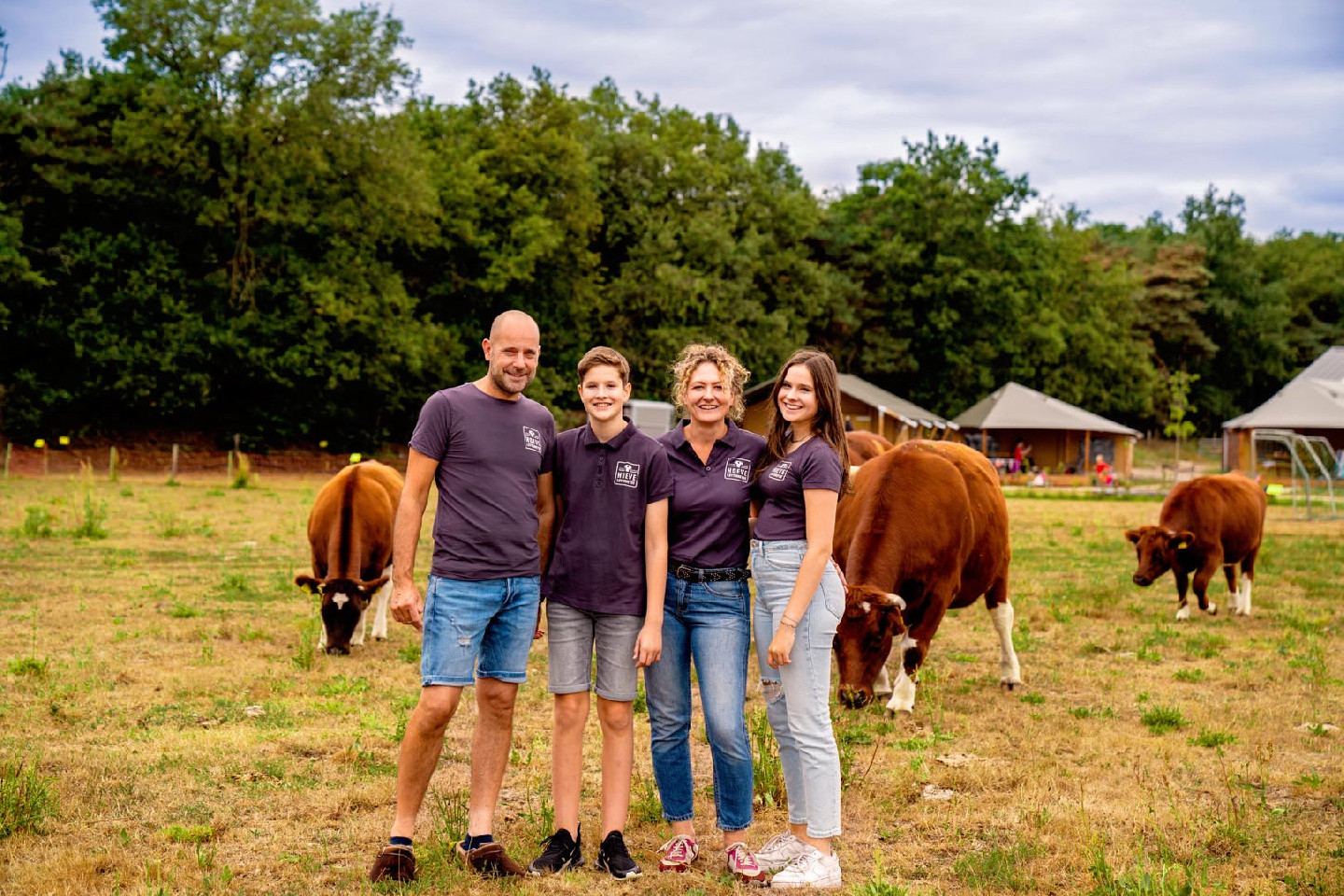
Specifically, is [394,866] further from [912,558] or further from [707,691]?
[912,558]

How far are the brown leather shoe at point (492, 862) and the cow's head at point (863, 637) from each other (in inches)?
96.8

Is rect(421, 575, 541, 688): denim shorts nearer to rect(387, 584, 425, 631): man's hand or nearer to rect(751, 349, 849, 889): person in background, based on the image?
rect(387, 584, 425, 631): man's hand

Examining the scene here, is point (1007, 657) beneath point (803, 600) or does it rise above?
beneath

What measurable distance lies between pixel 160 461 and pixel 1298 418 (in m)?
47.5

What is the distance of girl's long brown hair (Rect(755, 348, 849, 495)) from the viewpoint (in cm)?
498

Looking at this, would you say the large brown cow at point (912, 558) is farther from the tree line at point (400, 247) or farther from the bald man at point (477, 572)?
the tree line at point (400, 247)

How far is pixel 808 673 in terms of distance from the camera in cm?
483

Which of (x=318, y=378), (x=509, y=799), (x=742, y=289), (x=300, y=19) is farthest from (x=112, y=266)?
(x=509, y=799)

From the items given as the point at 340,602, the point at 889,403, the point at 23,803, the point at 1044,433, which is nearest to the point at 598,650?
the point at 23,803

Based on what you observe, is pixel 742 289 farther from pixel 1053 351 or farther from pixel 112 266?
pixel 112 266

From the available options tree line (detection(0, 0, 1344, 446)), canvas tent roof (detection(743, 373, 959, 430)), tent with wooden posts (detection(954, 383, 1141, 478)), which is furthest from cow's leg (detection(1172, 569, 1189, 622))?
tent with wooden posts (detection(954, 383, 1141, 478))

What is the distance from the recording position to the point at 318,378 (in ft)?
132

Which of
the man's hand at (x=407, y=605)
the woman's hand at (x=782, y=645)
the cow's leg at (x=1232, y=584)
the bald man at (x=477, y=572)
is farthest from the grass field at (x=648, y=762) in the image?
the man's hand at (x=407, y=605)

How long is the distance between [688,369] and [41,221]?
133ft
